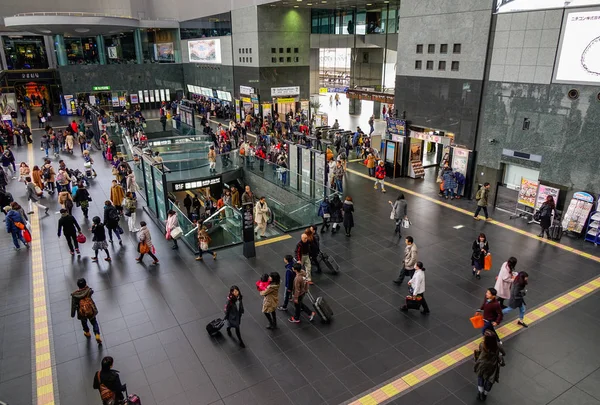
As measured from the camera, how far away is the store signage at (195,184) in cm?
1853

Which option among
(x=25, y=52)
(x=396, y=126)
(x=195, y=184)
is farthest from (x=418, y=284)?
(x=25, y=52)

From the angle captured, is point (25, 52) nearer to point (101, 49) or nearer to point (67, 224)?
point (101, 49)

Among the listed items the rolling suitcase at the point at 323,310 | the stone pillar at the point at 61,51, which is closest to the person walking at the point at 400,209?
the rolling suitcase at the point at 323,310

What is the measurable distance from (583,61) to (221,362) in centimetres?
1252

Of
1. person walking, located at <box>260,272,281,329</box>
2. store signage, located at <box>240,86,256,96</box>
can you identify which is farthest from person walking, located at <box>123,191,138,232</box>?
store signage, located at <box>240,86,256,96</box>

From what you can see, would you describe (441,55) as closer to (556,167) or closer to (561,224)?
(556,167)

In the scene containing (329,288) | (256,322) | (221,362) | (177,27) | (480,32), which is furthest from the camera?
(177,27)

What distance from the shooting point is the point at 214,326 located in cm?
767

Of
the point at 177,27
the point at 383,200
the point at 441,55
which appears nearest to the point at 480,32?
the point at 441,55

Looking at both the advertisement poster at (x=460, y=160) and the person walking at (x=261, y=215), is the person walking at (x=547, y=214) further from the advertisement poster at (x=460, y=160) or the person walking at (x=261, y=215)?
the person walking at (x=261, y=215)

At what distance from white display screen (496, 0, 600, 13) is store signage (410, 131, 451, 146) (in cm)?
481

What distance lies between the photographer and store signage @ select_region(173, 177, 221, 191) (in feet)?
60.8

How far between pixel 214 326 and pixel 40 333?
3.41 meters

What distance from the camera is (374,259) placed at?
11.0m
